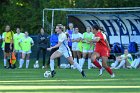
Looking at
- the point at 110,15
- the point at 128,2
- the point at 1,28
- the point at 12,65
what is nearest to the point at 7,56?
the point at 12,65

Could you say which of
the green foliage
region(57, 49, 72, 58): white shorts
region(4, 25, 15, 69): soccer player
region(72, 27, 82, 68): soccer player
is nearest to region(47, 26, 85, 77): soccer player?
region(57, 49, 72, 58): white shorts

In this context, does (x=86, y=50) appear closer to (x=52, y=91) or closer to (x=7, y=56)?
(x=7, y=56)

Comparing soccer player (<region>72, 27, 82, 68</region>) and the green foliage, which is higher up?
the green foliage

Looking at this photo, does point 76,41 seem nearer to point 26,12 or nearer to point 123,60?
point 123,60

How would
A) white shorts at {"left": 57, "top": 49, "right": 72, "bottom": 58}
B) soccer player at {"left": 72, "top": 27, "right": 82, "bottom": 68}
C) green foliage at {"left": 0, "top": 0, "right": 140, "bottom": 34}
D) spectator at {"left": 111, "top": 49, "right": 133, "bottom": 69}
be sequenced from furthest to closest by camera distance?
green foliage at {"left": 0, "top": 0, "right": 140, "bottom": 34} → spectator at {"left": 111, "top": 49, "right": 133, "bottom": 69} → soccer player at {"left": 72, "top": 27, "right": 82, "bottom": 68} → white shorts at {"left": 57, "top": 49, "right": 72, "bottom": 58}

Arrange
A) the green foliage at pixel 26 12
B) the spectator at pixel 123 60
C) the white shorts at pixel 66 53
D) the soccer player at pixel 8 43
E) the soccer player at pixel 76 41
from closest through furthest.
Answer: the white shorts at pixel 66 53 → the soccer player at pixel 76 41 → the soccer player at pixel 8 43 → the spectator at pixel 123 60 → the green foliage at pixel 26 12

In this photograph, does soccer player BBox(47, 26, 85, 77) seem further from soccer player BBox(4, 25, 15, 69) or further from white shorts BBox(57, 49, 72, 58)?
soccer player BBox(4, 25, 15, 69)

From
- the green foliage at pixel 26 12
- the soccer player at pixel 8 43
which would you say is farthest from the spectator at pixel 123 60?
Result: the green foliage at pixel 26 12

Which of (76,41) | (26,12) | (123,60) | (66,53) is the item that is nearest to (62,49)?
(66,53)

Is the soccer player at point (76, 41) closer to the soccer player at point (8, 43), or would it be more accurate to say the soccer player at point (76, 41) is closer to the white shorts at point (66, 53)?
the soccer player at point (8, 43)

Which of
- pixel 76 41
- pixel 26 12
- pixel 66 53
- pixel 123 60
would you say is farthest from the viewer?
pixel 26 12

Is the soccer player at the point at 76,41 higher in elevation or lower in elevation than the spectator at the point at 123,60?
higher

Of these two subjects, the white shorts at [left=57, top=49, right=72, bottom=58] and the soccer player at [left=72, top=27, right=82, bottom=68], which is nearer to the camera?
the white shorts at [left=57, top=49, right=72, bottom=58]

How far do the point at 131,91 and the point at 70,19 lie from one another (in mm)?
20109
